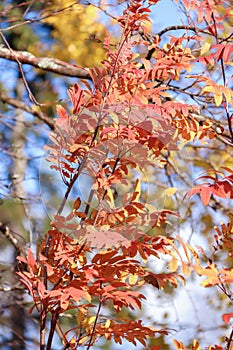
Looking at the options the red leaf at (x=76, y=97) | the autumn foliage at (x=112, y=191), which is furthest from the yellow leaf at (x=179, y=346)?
the red leaf at (x=76, y=97)

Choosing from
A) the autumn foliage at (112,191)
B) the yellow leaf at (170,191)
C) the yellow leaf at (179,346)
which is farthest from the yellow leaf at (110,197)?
the yellow leaf at (179,346)

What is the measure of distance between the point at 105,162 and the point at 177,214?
0.56 ft

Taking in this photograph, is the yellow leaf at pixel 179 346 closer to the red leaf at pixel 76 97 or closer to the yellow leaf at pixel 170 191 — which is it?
the yellow leaf at pixel 170 191

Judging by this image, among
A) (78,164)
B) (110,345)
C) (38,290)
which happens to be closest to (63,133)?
(78,164)

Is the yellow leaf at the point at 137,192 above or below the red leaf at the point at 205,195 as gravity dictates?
above

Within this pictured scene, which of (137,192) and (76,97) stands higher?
(76,97)

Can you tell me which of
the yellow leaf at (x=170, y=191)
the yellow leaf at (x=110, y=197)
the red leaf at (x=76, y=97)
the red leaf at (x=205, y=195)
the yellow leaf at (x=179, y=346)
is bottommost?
the yellow leaf at (x=179, y=346)

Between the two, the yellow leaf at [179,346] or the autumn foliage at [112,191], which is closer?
the autumn foliage at [112,191]

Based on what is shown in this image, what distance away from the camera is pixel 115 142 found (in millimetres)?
1039

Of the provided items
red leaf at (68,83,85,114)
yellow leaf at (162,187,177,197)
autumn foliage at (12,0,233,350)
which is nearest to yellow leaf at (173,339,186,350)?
autumn foliage at (12,0,233,350)

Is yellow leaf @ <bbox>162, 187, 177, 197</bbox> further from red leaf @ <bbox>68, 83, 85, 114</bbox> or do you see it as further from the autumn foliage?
red leaf @ <bbox>68, 83, 85, 114</bbox>

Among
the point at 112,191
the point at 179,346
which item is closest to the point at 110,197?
the point at 112,191

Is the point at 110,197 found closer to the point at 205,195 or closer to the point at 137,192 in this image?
the point at 137,192

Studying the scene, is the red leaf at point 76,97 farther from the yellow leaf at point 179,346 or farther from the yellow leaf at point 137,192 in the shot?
the yellow leaf at point 179,346
